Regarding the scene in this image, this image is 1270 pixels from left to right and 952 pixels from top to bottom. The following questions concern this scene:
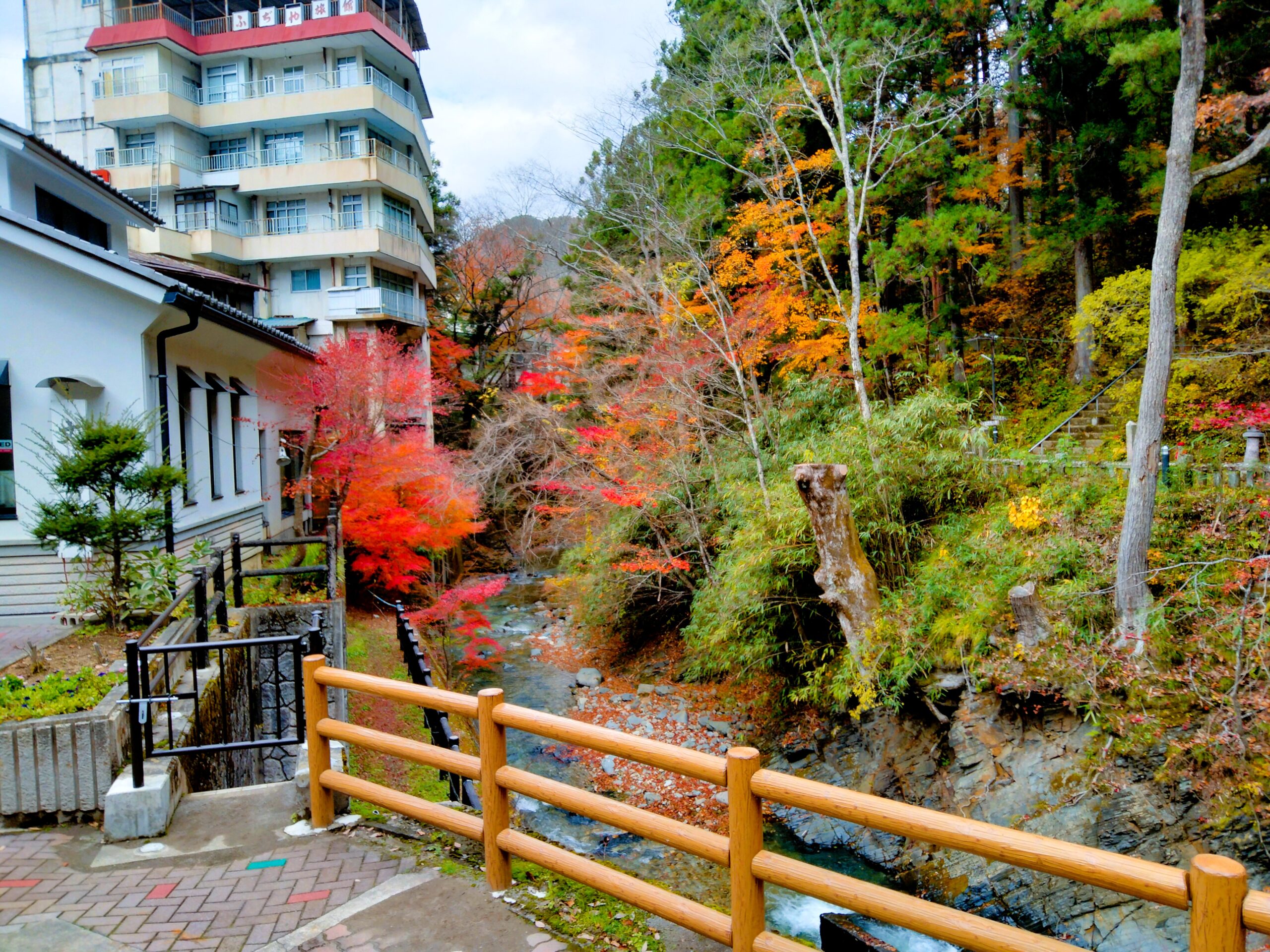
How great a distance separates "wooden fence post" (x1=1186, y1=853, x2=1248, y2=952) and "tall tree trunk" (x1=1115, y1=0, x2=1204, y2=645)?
774 centimetres

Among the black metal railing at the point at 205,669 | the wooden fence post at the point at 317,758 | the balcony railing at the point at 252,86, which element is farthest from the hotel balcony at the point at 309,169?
the wooden fence post at the point at 317,758

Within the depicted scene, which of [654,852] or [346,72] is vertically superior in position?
[346,72]

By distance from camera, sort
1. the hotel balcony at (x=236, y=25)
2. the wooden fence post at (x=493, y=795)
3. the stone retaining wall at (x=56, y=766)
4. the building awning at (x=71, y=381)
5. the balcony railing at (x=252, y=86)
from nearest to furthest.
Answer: the wooden fence post at (x=493, y=795) → the stone retaining wall at (x=56, y=766) → the building awning at (x=71, y=381) → the hotel balcony at (x=236, y=25) → the balcony railing at (x=252, y=86)

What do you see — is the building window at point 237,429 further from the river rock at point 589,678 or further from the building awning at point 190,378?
the river rock at point 589,678

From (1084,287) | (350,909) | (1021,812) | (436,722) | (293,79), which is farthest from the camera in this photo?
(293,79)

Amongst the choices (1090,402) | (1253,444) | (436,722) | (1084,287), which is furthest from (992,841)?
(1084,287)

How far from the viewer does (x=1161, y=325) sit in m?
9.20

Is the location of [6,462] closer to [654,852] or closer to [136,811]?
[136,811]

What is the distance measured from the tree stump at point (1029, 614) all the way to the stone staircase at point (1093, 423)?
23.9 feet

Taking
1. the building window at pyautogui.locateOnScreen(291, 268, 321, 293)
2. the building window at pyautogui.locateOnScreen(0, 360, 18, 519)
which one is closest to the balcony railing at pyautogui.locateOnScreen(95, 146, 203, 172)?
the building window at pyautogui.locateOnScreen(291, 268, 321, 293)

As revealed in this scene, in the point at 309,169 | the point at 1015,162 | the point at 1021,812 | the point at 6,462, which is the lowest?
the point at 1021,812

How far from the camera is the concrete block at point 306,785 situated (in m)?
5.10

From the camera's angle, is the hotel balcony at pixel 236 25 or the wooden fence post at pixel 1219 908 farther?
the hotel balcony at pixel 236 25

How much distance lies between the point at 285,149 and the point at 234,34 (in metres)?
4.35
